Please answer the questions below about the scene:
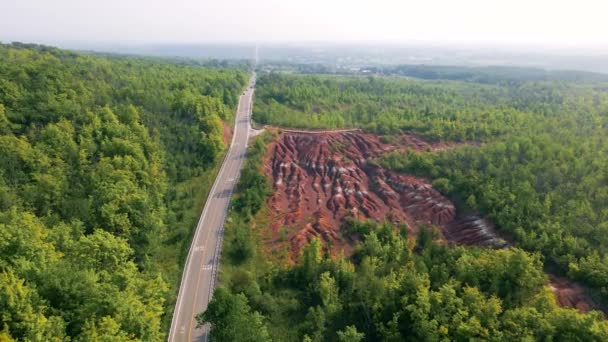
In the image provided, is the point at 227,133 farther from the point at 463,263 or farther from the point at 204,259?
the point at 463,263

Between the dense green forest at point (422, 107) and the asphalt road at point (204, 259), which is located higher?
the dense green forest at point (422, 107)

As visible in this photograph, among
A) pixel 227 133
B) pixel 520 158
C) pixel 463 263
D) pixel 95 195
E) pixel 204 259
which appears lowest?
pixel 204 259

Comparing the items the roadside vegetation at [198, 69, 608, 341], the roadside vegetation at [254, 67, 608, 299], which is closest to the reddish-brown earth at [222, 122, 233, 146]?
the roadside vegetation at [254, 67, 608, 299]

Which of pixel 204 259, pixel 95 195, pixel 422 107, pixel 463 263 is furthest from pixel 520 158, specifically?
pixel 95 195

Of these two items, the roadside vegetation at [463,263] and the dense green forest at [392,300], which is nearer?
the dense green forest at [392,300]

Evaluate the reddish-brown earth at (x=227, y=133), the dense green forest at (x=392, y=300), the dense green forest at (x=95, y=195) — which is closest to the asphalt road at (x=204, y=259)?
the dense green forest at (x=95, y=195)

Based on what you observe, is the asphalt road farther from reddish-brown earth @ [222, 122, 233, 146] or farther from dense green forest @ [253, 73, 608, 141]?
dense green forest @ [253, 73, 608, 141]

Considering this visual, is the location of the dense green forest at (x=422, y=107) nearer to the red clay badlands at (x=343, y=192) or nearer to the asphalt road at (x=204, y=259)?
the red clay badlands at (x=343, y=192)
